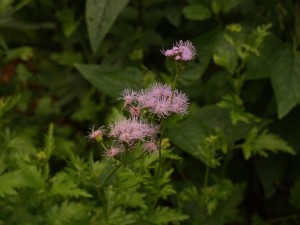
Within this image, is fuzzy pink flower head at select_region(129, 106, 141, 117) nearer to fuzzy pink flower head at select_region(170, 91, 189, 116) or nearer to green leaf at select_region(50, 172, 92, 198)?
fuzzy pink flower head at select_region(170, 91, 189, 116)

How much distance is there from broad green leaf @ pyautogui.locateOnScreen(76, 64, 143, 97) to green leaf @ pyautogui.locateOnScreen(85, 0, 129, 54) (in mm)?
82

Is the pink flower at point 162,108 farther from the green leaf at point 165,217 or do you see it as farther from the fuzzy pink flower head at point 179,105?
the green leaf at point 165,217

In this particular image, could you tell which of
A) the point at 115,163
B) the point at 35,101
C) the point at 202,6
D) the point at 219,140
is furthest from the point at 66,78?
the point at 115,163

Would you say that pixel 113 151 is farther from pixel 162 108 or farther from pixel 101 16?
pixel 101 16

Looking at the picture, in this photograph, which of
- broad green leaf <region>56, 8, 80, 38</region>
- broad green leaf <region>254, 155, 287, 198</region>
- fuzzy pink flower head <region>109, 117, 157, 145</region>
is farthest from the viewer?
broad green leaf <region>56, 8, 80, 38</region>

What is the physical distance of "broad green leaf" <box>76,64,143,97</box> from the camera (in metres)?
1.52

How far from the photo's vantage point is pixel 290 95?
1.40 m

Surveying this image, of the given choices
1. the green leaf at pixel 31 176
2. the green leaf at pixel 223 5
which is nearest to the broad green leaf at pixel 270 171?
the green leaf at pixel 223 5

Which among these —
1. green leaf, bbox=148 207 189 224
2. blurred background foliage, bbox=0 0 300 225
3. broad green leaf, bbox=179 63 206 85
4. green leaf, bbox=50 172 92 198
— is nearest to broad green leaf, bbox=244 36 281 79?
blurred background foliage, bbox=0 0 300 225

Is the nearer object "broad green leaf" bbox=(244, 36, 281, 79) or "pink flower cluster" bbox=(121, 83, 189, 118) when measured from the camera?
"pink flower cluster" bbox=(121, 83, 189, 118)

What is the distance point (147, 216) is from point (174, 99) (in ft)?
1.38

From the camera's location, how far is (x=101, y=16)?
158 centimetres

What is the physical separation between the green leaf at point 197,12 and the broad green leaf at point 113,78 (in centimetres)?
23

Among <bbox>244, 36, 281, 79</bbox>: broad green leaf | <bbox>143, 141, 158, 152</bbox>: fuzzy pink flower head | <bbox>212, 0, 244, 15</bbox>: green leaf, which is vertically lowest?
<bbox>143, 141, 158, 152</bbox>: fuzzy pink flower head
